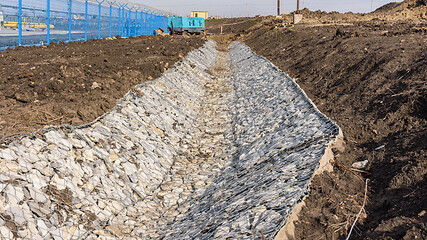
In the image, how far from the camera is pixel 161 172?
856cm

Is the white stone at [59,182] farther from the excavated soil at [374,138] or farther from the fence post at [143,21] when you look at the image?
the fence post at [143,21]

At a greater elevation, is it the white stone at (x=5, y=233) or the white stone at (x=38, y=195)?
the white stone at (x=38, y=195)

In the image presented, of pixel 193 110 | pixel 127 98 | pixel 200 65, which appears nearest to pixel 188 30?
pixel 200 65

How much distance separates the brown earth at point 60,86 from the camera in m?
8.09

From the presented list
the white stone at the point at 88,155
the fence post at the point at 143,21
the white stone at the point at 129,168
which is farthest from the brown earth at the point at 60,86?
the fence post at the point at 143,21

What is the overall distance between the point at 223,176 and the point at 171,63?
32.5 feet

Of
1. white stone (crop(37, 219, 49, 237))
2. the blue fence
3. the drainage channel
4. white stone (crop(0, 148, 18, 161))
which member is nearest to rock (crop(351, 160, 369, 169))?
the drainage channel

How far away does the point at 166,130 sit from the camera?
1055 cm

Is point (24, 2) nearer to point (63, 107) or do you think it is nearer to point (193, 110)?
point (193, 110)

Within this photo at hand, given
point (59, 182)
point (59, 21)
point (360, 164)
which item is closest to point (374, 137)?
point (360, 164)

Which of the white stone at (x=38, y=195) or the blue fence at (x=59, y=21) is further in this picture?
the blue fence at (x=59, y=21)

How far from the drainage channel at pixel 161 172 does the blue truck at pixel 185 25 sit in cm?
3377

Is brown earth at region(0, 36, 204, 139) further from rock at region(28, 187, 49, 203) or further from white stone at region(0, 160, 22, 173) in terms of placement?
rock at region(28, 187, 49, 203)

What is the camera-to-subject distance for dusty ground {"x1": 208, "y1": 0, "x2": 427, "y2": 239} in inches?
197
